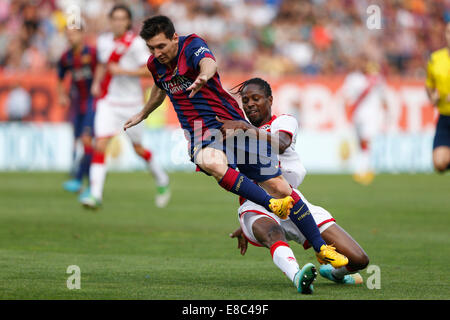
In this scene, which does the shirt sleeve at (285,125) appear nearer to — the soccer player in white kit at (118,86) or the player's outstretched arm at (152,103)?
the player's outstretched arm at (152,103)

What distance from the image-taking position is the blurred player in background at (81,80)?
14.3 meters

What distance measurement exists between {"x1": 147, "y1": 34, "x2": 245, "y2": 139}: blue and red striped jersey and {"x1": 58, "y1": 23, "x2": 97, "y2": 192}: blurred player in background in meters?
7.45

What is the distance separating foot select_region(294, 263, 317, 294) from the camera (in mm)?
5812

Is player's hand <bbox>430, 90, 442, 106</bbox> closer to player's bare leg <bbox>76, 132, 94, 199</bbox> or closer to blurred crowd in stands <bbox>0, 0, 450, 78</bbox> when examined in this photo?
player's bare leg <bbox>76, 132, 94, 199</bbox>

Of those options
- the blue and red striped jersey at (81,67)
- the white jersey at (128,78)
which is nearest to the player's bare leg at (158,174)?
the white jersey at (128,78)

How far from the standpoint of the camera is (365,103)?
20562 mm

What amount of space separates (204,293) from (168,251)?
2.58 meters

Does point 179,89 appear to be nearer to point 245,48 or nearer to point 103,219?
point 103,219

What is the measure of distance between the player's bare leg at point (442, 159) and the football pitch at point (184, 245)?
0.81m

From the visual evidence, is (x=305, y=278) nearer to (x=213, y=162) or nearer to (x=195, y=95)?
(x=213, y=162)

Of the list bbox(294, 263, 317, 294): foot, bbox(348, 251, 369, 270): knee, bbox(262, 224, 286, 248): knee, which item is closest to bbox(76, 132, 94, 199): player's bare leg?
bbox(262, 224, 286, 248): knee

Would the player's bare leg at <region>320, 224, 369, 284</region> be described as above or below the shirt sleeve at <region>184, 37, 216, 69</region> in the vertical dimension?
below

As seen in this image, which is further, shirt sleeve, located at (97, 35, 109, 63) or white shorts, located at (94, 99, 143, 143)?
shirt sleeve, located at (97, 35, 109, 63)
